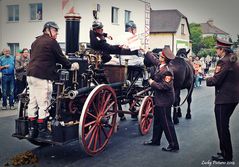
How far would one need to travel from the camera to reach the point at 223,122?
5137mm

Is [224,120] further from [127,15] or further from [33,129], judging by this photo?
[127,15]

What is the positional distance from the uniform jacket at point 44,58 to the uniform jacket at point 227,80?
2.25m

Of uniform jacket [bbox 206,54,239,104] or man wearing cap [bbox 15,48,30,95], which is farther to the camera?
man wearing cap [bbox 15,48,30,95]

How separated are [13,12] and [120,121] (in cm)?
1741

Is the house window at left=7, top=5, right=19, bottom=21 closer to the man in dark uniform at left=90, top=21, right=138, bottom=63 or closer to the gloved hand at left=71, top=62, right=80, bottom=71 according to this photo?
the man in dark uniform at left=90, top=21, right=138, bottom=63

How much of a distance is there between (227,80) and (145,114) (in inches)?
92.6

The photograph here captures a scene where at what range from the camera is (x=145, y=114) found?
707 centimetres

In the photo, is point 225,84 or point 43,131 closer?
point 225,84

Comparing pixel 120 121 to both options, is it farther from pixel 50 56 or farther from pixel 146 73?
pixel 50 56

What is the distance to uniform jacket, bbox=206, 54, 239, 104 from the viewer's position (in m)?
5.01

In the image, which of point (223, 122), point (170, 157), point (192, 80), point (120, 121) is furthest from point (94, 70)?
point (192, 80)

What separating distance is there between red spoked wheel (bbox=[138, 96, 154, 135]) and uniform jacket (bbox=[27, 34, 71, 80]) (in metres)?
2.29

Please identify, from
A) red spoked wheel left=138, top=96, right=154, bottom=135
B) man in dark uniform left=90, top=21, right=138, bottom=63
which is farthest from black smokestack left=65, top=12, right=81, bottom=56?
red spoked wheel left=138, top=96, right=154, bottom=135

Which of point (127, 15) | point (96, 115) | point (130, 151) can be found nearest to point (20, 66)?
point (96, 115)
